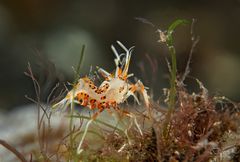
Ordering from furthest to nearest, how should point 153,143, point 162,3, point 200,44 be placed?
1. point 162,3
2. point 200,44
3. point 153,143

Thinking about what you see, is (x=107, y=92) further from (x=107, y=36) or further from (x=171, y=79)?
(x=107, y=36)

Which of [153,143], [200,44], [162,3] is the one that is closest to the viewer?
[153,143]

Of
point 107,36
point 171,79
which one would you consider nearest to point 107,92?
point 171,79

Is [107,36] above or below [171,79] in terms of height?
below

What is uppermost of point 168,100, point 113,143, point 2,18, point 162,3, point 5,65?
point 168,100

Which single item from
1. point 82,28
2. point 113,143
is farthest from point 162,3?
point 113,143

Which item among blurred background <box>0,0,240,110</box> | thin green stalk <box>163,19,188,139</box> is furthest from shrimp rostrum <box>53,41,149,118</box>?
blurred background <box>0,0,240,110</box>

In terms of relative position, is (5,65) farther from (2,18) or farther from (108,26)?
(108,26)

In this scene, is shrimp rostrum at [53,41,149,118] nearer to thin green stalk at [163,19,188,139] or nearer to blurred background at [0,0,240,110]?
thin green stalk at [163,19,188,139]

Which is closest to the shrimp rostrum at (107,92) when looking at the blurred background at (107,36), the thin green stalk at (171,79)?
the thin green stalk at (171,79)
